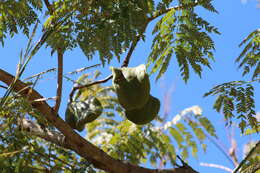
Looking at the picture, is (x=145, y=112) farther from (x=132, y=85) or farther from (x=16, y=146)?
(x=16, y=146)

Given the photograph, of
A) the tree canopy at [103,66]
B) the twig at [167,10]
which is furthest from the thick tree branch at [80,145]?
the twig at [167,10]

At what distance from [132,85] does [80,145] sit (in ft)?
1.54

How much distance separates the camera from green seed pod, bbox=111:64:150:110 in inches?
98.7

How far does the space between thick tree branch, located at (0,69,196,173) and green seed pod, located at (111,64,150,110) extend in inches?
13.8

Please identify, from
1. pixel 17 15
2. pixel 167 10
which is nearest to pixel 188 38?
pixel 167 10

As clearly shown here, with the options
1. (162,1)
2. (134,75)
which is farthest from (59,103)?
(162,1)

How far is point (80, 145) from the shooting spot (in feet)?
8.00

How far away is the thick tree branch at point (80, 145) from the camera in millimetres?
2295

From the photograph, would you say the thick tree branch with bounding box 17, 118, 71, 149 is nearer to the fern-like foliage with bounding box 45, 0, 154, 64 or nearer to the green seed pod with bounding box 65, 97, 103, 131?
the green seed pod with bounding box 65, 97, 103, 131

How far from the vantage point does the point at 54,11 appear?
213 centimetres

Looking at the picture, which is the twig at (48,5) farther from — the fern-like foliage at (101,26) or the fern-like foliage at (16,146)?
the fern-like foliage at (16,146)

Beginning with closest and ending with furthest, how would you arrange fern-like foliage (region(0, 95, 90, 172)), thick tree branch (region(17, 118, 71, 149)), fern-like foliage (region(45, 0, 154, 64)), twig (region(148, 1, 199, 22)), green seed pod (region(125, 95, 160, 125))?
fern-like foliage (region(0, 95, 90, 172)), fern-like foliage (region(45, 0, 154, 64)), twig (region(148, 1, 199, 22)), thick tree branch (region(17, 118, 71, 149)), green seed pod (region(125, 95, 160, 125))

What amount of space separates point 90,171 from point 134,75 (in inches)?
24.6

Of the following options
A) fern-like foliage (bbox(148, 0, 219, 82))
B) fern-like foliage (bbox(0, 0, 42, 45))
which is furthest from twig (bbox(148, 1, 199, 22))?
fern-like foliage (bbox(0, 0, 42, 45))
